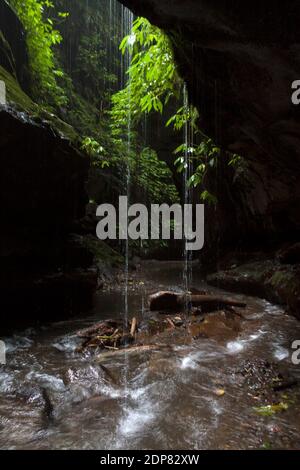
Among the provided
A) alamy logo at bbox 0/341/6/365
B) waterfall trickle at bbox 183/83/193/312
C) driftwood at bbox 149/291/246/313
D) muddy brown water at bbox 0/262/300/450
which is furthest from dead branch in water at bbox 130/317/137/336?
alamy logo at bbox 0/341/6/365

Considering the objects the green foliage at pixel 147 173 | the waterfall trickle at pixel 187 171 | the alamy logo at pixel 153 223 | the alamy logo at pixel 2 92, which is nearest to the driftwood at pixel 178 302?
the waterfall trickle at pixel 187 171

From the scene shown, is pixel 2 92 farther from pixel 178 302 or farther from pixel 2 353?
pixel 178 302

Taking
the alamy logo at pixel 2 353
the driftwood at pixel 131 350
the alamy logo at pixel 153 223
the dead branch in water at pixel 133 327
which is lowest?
the alamy logo at pixel 2 353

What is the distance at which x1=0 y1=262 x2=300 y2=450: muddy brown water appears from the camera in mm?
2613

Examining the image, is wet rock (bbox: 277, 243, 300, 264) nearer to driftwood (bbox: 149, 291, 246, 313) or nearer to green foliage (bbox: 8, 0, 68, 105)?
driftwood (bbox: 149, 291, 246, 313)

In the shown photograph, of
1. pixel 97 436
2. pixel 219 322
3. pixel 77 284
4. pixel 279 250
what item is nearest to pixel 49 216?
pixel 77 284

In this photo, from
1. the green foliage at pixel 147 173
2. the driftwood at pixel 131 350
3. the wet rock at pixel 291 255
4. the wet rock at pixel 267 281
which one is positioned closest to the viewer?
the driftwood at pixel 131 350

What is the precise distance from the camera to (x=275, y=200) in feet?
27.9

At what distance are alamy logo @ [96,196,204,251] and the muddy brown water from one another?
8.98 m

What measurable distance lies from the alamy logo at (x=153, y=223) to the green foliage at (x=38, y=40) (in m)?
5.79

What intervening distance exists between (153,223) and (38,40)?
540 inches

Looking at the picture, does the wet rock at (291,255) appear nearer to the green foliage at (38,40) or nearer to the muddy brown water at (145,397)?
the muddy brown water at (145,397)

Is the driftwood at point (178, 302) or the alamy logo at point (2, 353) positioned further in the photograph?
the driftwood at point (178, 302)

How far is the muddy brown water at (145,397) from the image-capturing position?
2.61 m
